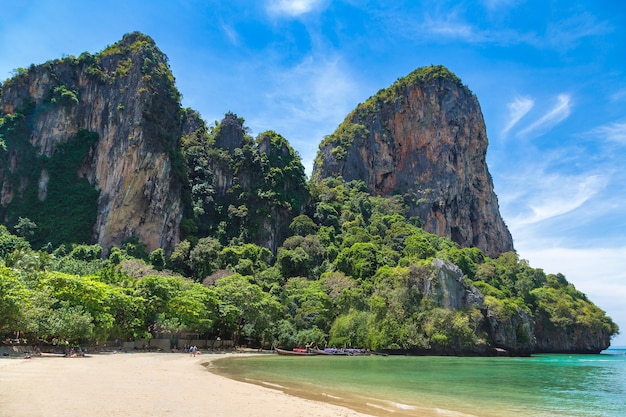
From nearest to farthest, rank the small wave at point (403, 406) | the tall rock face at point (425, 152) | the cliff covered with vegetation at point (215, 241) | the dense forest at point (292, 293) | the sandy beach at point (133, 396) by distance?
the sandy beach at point (133, 396) < the small wave at point (403, 406) < the dense forest at point (292, 293) < the cliff covered with vegetation at point (215, 241) < the tall rock face at point (425, 152)

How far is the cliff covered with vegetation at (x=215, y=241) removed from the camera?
4706 centimetres

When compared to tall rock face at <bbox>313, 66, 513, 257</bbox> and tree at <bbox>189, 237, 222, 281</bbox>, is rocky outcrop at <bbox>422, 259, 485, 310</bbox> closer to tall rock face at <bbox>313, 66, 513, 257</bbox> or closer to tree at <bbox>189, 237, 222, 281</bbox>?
tree at <bbox>189, 237, 222, 281</bbox>

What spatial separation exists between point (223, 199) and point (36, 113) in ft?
102

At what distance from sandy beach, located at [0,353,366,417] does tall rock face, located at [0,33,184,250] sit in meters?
48.4

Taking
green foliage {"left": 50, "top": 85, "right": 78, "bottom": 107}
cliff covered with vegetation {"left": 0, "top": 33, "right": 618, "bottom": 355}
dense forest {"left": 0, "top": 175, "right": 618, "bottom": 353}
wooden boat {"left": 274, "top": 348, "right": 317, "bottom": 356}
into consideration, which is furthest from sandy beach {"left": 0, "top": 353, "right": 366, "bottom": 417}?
green foliage {"left": 50, "top": 85, "right": 78, "bottom": 107}

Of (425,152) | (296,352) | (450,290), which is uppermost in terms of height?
(425,152)

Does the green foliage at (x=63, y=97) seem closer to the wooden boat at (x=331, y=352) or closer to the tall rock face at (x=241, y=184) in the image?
the tall rock face at (x=241, y=184)

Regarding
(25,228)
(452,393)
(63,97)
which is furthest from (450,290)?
(63,97)

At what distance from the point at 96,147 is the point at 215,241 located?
24.8 m

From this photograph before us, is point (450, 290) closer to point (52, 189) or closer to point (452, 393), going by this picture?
point (452, 393)

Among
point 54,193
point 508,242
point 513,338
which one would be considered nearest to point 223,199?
point 54,193

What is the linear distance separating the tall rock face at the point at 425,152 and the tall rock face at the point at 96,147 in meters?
45.6

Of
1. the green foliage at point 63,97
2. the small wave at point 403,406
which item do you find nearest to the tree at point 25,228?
the green foliage at point 63,97

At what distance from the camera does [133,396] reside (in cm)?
1430
